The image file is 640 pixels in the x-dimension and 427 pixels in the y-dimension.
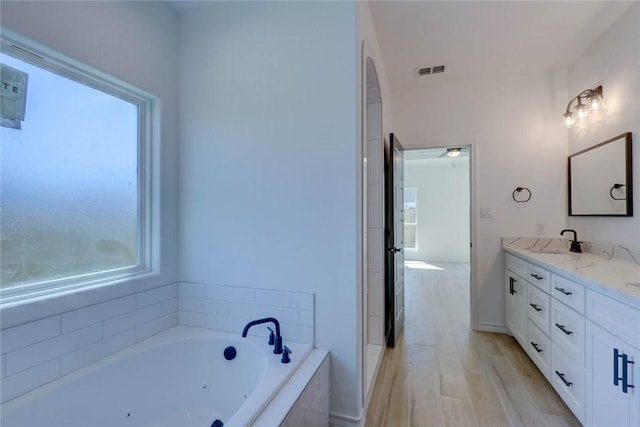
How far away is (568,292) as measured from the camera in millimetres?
1764

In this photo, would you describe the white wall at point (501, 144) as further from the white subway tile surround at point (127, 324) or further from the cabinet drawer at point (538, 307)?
the white subway tile surround at point (127, 324)

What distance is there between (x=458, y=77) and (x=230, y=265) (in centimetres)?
295

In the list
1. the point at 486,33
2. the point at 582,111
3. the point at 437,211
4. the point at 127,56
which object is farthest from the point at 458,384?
the point at 437,211

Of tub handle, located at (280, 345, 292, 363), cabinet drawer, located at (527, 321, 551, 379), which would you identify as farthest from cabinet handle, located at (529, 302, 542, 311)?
tub handle, located at (280, 345, 292, 363)

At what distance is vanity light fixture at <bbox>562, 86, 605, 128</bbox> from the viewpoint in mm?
2395

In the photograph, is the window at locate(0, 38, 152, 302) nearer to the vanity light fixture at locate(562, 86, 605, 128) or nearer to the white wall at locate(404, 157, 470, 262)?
the vanity light fixture at locate(562, 86, 605, 128)

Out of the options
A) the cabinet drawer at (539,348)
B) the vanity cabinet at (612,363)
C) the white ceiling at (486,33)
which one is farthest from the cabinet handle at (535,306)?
the white ceiling at (486,33)

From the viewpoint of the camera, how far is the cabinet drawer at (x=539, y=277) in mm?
2055

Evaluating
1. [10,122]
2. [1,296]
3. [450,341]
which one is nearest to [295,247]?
[1,296]

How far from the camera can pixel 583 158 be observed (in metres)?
2.62

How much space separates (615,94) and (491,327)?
2.33 metres

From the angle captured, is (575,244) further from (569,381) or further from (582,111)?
(569,381)

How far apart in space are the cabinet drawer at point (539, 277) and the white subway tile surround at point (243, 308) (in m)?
1.70

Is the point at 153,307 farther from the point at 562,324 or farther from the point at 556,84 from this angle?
the point at 556,84
